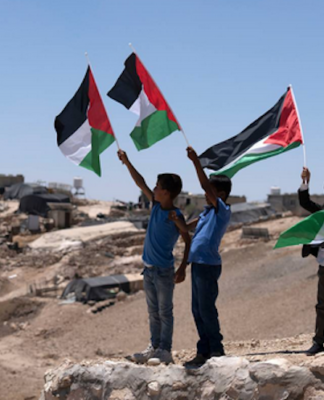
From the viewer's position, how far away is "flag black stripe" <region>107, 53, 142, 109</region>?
6.18m

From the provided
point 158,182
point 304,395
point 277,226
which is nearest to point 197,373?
point 304,395

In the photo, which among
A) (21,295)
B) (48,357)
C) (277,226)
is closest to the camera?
(48,357)

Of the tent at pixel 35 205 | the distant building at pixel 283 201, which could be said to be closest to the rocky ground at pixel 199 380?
the tent at pixel 35 205

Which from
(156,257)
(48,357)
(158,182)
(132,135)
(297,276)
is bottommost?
(48,357)

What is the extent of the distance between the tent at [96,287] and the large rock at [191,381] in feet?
39.5

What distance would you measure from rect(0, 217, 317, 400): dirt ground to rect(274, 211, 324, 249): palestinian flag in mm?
5728

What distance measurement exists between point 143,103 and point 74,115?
0.93m

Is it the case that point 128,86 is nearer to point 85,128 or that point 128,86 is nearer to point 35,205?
point 85,128

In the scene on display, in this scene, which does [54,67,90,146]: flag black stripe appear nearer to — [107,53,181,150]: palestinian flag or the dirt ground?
[107,53,181,150]: palestinian flag

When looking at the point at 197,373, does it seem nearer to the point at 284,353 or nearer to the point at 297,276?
the point at 284,353

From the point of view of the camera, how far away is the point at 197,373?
14.8ft

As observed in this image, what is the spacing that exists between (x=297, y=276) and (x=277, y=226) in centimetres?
1087

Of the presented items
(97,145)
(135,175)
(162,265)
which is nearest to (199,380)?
(162,265)

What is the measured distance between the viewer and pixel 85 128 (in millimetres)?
6309
